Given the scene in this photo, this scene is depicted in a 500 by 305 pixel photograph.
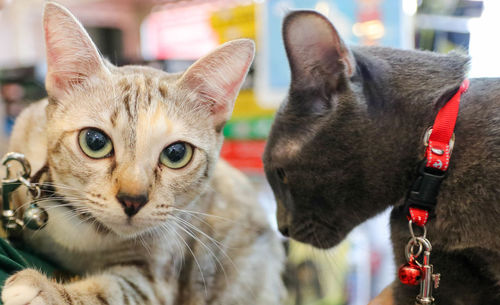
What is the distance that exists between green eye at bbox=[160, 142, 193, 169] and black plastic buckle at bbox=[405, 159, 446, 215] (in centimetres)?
45

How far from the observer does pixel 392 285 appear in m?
0.98

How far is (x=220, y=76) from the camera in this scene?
1.00 m

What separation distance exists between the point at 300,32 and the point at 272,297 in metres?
0.71

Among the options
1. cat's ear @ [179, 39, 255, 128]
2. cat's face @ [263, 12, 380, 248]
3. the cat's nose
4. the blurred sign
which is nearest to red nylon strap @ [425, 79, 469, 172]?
cat's face @ [263, 12, 380, 248]

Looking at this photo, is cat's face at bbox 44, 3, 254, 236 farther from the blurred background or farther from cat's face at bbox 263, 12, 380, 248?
the blurred background

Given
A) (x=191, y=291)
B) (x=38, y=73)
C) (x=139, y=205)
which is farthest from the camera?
(x=38, y=73)

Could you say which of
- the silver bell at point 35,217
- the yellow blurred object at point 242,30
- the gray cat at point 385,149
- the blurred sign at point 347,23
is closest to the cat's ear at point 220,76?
the gray cat at point 385,149

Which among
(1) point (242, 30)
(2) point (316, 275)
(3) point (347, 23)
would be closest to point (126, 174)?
(2) point (316, 275)

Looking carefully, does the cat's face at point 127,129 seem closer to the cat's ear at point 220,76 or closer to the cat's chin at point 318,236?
the cat's ear at point 220,76

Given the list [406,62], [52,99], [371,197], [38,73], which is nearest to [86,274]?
[52,99]

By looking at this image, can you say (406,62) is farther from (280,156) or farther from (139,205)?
(139,205)

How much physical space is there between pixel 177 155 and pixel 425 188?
0.49m

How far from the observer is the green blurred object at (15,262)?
76 cm

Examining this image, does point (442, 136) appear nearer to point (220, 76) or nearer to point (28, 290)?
point (220, 76)
